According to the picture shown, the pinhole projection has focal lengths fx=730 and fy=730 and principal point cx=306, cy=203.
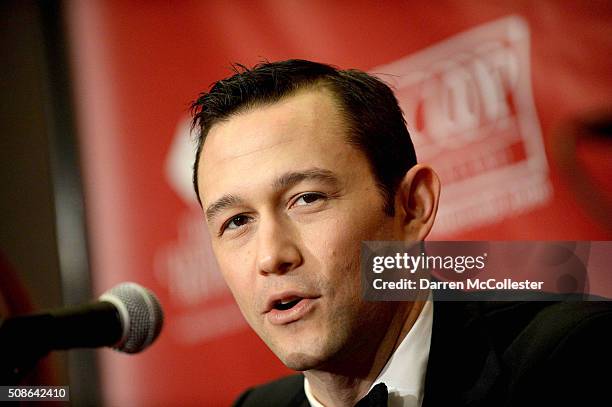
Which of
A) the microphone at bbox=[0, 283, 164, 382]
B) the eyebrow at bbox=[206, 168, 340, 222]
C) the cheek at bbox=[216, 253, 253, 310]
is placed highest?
the eyebrow at bbox=[206, 168, 340, 222]

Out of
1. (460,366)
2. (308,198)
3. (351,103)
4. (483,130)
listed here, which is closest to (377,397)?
(460,366)

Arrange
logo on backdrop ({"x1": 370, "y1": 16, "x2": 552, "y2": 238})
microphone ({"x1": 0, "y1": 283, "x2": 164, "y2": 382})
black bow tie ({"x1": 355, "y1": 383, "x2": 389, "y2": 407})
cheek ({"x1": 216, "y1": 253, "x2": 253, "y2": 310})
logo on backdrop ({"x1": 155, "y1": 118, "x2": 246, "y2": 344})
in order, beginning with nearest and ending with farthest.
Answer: microphone ({"x1": 0, "y1": 283, "x2": 164, "y2": 382}) < black bow tie ({"x1": 355, "y1": 383, "x2": 389, "y2": 407}) < cheek ({"x1": 216, "y1": 253, "x2": 253, "y2": 310}) < logo on backdrop ({"x1": 370, "y1": 16, "x2": 552, "y2": 238}) < logo on backdrop ({"x1": 155, "y1": 118, "x2": 246, "y2": 344})

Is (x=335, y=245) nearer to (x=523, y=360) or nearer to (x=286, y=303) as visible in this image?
(x=286, y=303)

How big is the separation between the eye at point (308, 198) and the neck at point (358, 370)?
0.37m

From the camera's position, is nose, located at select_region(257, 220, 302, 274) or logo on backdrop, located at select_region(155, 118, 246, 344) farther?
logo on backdrop, located at select_region(155, 118, 246, 344)

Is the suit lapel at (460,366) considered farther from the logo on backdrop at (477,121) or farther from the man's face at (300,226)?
the logo on backdrop at (477,121)

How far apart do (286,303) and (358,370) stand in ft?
0.82

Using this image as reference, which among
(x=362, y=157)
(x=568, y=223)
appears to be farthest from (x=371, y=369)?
(x=568, y=223)

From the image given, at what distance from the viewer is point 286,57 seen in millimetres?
2199

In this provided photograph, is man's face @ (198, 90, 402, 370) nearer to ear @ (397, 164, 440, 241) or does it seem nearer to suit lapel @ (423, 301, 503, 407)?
ear @ (397, 164, 440, 241)

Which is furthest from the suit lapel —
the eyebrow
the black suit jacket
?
the eyebrow

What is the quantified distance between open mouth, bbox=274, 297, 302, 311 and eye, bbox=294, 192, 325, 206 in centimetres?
23

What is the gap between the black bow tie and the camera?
170 centimetres

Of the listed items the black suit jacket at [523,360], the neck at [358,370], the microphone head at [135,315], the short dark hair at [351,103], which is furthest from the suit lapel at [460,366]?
the microphone head at [135,315]
